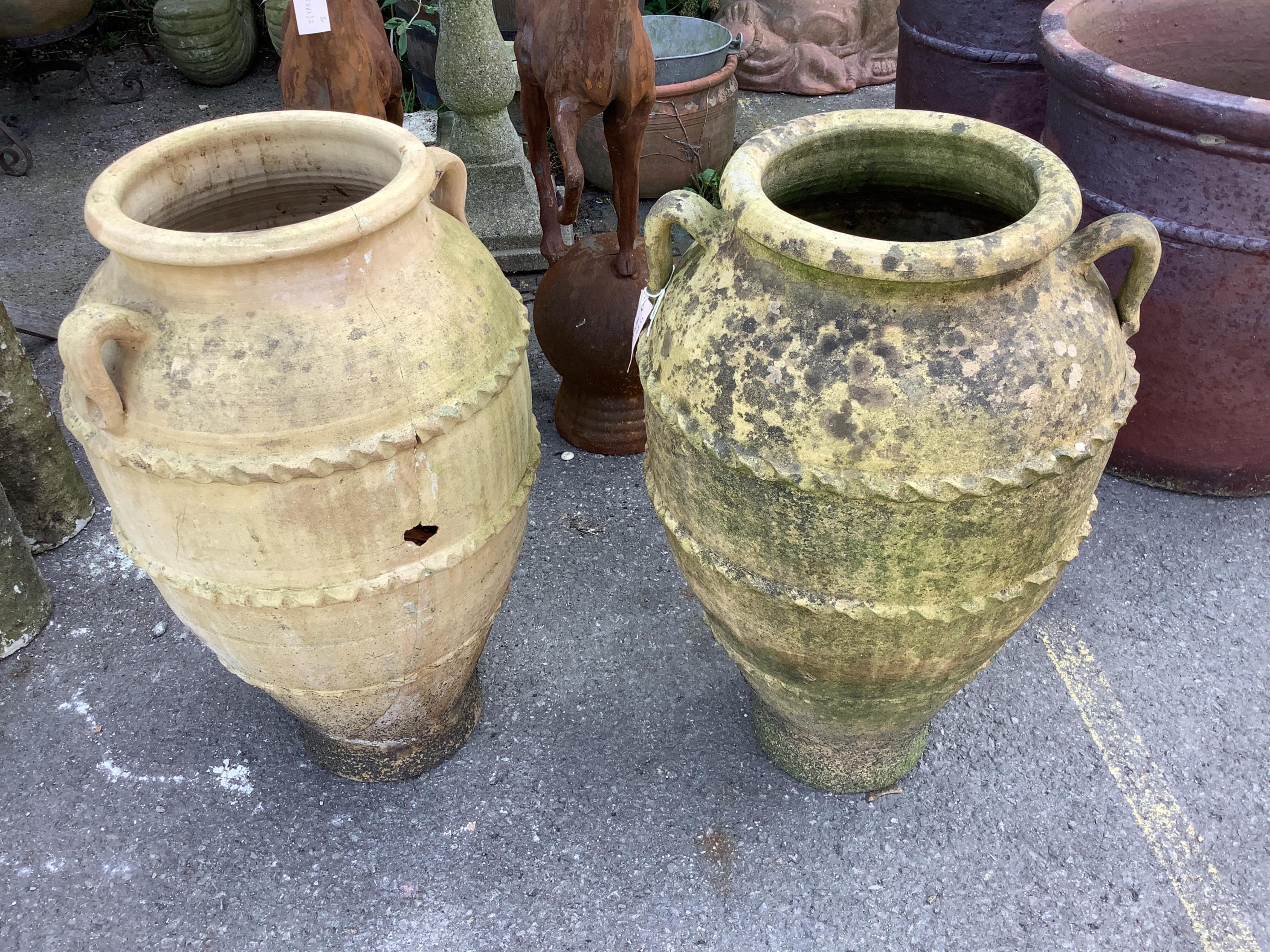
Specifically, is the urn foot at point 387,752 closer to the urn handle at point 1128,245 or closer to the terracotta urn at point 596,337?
the terracotta urn at point 596,337

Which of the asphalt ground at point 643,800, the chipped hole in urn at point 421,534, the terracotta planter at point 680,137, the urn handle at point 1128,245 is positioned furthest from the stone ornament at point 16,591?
the terracotta planter at point 680,137

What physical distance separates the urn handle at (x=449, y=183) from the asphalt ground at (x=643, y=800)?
Result: 1.08 m

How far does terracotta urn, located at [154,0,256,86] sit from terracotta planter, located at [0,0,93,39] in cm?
39

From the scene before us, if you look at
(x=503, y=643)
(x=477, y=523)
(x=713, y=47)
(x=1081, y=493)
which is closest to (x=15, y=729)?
(x=503, y=643)

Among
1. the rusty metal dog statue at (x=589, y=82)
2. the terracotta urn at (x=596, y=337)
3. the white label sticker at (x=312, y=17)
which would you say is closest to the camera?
Result: the white label sticker at (x=312, y=17)

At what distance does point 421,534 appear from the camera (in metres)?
1.63

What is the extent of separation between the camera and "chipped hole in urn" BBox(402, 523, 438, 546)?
63.7 inches

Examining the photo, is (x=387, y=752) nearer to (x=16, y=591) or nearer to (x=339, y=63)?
(x=16, y=591)

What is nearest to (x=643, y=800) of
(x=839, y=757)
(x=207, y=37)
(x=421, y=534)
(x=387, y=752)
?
(x=839, y=757)

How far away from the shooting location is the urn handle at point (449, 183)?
1.73 metres

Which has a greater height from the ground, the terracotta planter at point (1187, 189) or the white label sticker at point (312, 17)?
the white label sticker at point (312, 17)

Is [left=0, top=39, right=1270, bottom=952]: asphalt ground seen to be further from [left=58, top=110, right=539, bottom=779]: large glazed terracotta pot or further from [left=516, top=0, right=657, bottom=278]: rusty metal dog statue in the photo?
[left=516, top=0, right=657, bottom=278]: rusty metal dog statue

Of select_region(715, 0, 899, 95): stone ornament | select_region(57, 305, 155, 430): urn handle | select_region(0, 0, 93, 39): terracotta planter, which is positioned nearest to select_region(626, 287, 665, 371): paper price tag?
select_region(57, 305, 155, 430): urn handle

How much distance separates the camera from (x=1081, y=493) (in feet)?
4.77
